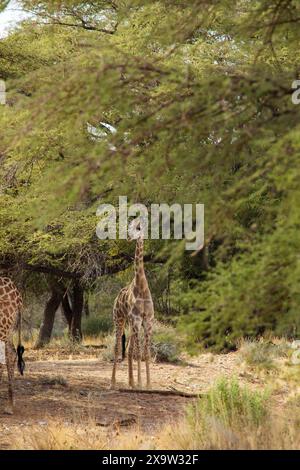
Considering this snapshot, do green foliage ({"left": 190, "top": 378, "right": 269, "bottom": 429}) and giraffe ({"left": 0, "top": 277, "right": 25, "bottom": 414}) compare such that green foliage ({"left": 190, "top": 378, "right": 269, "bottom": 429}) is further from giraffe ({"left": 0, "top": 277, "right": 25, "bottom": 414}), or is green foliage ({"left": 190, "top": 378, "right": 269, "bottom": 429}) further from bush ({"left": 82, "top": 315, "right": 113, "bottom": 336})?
bush ({"left": 82, "top": 315, "right": 113, "bottom": 336})

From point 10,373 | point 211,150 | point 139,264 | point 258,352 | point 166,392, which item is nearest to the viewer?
point 211,150

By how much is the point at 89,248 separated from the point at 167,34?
1126 cm

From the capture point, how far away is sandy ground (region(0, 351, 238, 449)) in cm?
1239

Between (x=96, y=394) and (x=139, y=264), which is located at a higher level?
(x=139, y=264)

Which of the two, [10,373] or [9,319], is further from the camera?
[9,319]

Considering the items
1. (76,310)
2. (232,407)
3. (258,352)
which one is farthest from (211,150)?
(76,310)

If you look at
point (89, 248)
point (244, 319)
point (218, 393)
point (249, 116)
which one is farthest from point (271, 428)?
point (89, 248)

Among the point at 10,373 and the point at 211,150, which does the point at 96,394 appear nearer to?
the point at 10,373

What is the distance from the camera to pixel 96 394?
1466 cm

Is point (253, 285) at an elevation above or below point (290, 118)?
below

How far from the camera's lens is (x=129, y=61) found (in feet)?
23.5

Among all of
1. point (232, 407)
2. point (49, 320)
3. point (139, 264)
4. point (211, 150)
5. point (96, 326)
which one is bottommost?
point (96, 326)

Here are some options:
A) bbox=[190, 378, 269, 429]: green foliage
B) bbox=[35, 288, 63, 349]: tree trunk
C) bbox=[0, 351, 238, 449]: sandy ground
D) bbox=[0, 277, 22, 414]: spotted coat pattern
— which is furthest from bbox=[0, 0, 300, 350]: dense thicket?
bbox=[35, 288, 63, 349]: tree trunk

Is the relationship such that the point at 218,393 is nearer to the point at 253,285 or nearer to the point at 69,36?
the point at 253,285
